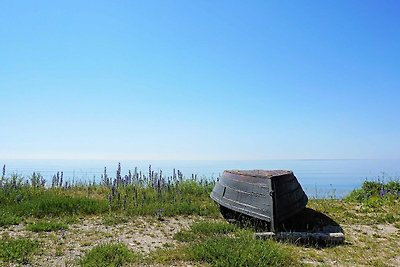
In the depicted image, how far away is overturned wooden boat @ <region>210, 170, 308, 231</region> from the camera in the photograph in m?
7.86

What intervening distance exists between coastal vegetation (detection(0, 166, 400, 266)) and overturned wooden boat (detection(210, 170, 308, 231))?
580mm

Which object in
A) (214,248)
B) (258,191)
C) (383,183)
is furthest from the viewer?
(383,183)

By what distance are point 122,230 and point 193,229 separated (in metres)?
1.71

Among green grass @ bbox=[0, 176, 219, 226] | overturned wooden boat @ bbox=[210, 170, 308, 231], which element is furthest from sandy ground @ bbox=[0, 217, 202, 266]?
overturned wooden boat @ bbox=[210, 170, 308, 231]

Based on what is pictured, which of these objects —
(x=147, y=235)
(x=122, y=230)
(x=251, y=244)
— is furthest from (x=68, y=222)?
(x=251, y=244)

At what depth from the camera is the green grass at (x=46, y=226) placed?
24.9ft

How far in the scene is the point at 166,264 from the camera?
5.60 m

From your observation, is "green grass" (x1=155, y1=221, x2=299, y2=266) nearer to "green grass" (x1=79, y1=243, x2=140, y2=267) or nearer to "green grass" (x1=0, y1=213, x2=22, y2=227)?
"green grass" (x1=79, y1=243, x2=140, y2=267)

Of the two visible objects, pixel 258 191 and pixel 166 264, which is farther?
pixel 258 191

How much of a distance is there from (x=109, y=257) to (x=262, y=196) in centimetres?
395

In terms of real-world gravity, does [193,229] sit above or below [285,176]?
below

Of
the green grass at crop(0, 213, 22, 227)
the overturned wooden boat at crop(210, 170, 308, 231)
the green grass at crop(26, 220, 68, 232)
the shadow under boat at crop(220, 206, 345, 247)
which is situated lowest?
the shadow under boat at crop(220, 206, 345, 247)

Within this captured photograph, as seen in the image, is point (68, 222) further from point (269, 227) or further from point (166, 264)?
point (269, 227)

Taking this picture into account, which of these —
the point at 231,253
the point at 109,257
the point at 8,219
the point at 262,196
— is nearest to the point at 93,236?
the point at 109,257
